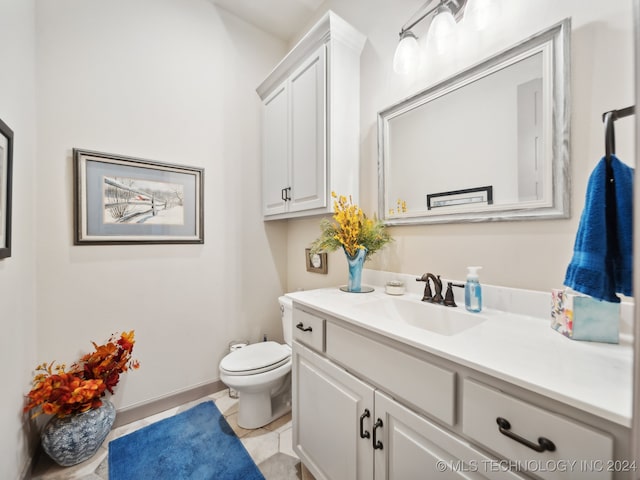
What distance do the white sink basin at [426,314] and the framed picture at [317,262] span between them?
0.75 metres

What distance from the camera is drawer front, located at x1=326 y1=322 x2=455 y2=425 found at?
0.71 metres

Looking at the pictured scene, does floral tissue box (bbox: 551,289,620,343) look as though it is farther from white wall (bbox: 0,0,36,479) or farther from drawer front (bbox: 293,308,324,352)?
white wall (bbox: 0,0,36,479)

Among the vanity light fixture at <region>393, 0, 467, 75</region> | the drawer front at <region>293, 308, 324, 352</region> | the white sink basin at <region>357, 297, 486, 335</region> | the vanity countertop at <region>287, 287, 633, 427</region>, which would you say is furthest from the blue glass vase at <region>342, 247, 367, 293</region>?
the vanity light fixture at <region>393, 0, 467, 75</region>

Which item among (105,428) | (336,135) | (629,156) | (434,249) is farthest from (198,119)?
(629,156)

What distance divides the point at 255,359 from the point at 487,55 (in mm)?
1975

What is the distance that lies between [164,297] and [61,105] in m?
1.27

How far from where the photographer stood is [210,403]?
1.89 metres

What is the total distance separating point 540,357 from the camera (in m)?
0.65

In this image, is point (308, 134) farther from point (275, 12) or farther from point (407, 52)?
point (275, 12)

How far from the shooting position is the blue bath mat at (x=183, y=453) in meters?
1.32

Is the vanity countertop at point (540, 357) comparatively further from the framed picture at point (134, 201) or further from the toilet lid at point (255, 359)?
the framed picture at point (134, 201)

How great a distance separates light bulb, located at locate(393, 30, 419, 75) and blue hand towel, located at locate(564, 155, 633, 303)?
3.41 ft

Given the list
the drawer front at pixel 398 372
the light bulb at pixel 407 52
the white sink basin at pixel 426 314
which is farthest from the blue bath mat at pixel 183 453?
the light bulb at pixel 407 52

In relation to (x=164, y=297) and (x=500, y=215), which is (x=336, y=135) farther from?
(x=164, y=297)
